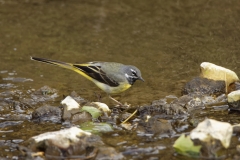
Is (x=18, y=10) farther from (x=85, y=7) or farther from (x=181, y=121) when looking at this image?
(x=181, y=121)

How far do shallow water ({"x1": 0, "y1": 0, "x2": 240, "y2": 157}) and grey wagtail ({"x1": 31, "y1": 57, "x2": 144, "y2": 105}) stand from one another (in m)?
0.31

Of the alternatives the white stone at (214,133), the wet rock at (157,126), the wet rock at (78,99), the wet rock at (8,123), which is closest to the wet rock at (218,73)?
the wet rock at (157,126)

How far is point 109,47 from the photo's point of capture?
12.1 meters

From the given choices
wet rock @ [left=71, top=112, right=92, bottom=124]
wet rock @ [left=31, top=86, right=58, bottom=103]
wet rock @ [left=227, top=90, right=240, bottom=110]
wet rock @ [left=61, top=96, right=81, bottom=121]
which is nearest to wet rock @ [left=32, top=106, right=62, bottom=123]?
wet rock @ [left=61, top=96, right=81, bottom=121]

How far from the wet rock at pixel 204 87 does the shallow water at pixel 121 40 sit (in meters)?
0.32

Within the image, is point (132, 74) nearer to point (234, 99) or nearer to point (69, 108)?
point (69, 108)

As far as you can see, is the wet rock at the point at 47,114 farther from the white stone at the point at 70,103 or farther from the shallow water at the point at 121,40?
the shallow water at the point at 121,40

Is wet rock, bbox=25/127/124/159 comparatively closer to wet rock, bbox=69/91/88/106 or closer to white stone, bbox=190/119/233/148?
white stone, bbox=190/119/233/148

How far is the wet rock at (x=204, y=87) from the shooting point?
9.71 m

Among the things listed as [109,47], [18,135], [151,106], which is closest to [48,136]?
[18,135]

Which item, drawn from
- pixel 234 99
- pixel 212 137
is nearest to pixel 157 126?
pixel 212 137

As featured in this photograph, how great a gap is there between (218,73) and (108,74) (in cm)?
208

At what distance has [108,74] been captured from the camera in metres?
9.87

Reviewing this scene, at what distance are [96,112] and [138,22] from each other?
205 inches
